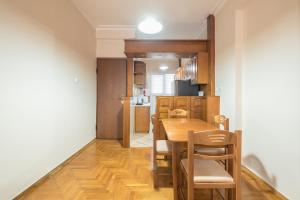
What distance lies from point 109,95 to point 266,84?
3.52 metres

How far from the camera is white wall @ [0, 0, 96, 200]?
187 cm

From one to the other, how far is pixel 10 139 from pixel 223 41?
3431 mm

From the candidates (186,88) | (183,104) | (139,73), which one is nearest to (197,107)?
(183,104)

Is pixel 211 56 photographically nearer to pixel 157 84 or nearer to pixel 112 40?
pixel 112 40

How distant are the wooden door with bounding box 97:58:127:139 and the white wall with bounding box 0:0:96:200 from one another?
1.06 meters

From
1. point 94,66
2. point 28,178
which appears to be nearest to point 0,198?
point 28,178

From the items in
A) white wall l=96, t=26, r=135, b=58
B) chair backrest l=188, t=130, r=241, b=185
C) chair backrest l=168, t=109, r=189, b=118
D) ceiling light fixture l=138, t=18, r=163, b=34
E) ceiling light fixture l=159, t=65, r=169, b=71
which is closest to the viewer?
chair backrest l=188, t=130, r=241, b=185

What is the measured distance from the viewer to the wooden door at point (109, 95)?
4871 millimetres

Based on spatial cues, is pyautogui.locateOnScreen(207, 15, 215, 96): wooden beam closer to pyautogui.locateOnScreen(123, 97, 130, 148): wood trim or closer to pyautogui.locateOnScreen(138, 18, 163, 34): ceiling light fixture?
pyautogui.locateOnScreen(138, 18, 163, 34): ceiling light fixture

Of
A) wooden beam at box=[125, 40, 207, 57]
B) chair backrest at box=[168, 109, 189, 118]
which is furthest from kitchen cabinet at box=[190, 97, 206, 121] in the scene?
wooden beam at box=[125, 40, 207, 57]

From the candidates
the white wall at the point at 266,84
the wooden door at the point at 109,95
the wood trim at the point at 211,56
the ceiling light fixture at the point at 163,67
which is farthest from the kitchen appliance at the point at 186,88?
the ceiling light fixture at the point at 163,67

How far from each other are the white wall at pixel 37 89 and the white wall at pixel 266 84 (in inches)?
105

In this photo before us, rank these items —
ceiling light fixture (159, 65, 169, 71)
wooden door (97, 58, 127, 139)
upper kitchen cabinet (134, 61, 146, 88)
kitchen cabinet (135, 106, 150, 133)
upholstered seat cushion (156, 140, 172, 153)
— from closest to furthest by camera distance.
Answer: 1. upholstered seat cushion (156, 140, 172, 153)
2. wooden door (97, 58, 127, 139)
3. kitchen cabinet (135, 106, 150, 133)
4. upper kitchen cabinet (134, 61, 146, 88)
5. ceiling light fixture (159, 65, 169, 71)

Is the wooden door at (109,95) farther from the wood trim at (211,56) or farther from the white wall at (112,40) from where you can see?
the wood trim at (211,56)
